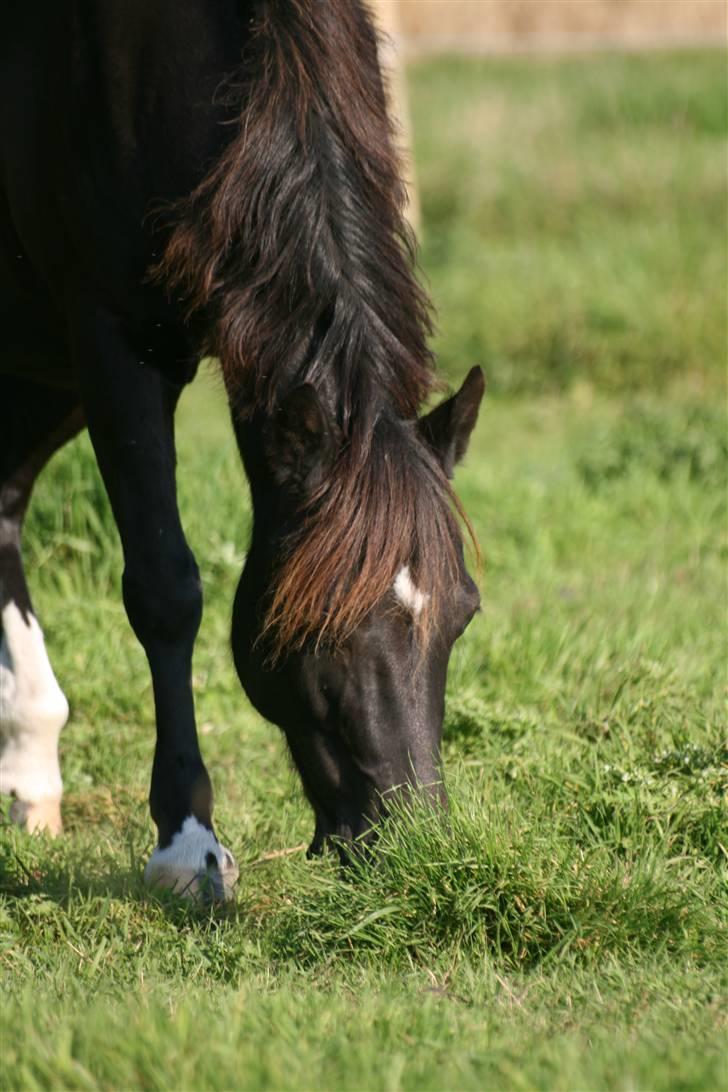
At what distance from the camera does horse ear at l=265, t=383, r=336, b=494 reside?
2.97 meters

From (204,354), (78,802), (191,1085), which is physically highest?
(204,354)

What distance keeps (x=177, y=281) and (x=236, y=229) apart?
0.57 feet

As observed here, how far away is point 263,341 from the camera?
10.3ft

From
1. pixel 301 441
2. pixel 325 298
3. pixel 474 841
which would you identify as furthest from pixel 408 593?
pixel 325 298

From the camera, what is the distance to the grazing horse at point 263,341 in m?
2.97

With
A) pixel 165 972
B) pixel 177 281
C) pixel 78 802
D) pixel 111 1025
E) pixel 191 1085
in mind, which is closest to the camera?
pixel 191 1085

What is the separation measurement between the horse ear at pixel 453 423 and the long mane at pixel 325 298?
43 mm

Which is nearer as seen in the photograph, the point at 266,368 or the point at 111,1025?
the point at 111,1025

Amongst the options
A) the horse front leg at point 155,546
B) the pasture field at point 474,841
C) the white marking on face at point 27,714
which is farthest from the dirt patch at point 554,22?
the horse front leg at point 155,546

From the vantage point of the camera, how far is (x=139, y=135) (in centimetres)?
341

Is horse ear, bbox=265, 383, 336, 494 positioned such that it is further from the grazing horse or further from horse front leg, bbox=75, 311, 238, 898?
horse front leg, bbox=75, 311, 238, 898

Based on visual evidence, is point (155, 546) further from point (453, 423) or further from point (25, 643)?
point (25, 643)

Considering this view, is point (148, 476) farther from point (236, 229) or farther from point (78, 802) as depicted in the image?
point (78, 802)

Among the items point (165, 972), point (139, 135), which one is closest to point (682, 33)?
point (139, 135)
